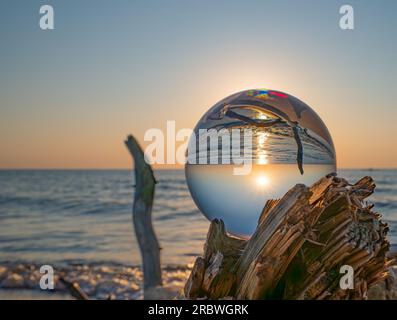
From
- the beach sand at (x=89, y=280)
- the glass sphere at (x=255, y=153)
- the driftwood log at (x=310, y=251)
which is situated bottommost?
the beach sand at (x=89, y=280)

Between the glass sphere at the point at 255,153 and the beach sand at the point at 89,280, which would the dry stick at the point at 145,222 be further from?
the glass sphere at the point at 255,153

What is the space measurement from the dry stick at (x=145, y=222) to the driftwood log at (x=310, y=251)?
6246mm

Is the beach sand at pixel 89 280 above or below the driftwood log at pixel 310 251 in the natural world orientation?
below

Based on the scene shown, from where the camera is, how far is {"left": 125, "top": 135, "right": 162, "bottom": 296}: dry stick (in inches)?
394

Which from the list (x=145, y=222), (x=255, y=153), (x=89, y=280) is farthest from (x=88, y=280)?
(x=255, y=153)

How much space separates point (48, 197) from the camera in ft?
141

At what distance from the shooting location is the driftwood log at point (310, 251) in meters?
3.54

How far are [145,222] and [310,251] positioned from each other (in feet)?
22.0

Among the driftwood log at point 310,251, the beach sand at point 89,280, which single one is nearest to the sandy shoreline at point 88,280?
the beach sand at point 89,280

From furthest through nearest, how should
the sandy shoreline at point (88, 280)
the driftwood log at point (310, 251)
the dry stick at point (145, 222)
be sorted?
the sandy shoreline at point (88, 280)
the dry stick at point (145, 222)
the driftwood log at point (310, 251)

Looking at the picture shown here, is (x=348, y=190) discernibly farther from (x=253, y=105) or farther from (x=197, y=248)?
(x=197, y=248)

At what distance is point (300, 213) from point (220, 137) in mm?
1567
